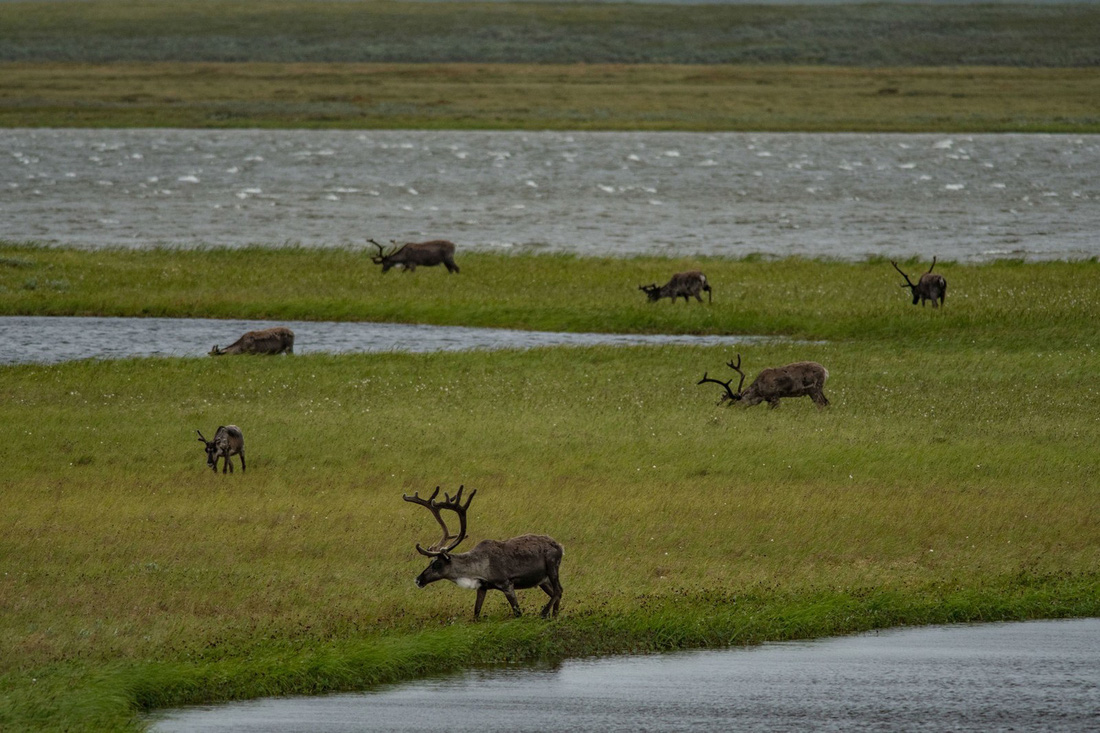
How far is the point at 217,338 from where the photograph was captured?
36656 millimetres

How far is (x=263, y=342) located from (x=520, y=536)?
1788cm

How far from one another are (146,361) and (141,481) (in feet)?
33.9

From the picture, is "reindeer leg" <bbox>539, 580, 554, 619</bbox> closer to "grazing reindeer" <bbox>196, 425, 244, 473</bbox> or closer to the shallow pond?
"grazing reindeer" <bbox>196, 425, 244, 473</bbox>

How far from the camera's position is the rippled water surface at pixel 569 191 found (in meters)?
61.4

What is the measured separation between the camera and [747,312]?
128 feet

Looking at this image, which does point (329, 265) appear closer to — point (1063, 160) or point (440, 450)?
point (440, 450)

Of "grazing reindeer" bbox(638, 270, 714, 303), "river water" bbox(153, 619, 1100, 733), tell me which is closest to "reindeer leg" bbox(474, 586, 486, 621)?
"river water" bbox(153, 619, 1100, 733)

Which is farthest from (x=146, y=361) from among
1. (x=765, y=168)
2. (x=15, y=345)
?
(x=765, y=168)

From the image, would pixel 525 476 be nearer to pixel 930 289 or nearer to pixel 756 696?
pixel 756 696

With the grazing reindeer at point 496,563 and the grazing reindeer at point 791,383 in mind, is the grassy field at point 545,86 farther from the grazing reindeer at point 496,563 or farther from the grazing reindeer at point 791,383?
the grazing reindeer at point 496,563

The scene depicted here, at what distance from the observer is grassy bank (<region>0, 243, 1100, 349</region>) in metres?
37.1

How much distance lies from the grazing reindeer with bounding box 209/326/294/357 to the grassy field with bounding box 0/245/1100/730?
0.74 metres

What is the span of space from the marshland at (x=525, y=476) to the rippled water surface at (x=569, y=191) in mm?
15278

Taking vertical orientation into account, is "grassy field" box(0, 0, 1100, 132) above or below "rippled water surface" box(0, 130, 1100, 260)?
above
